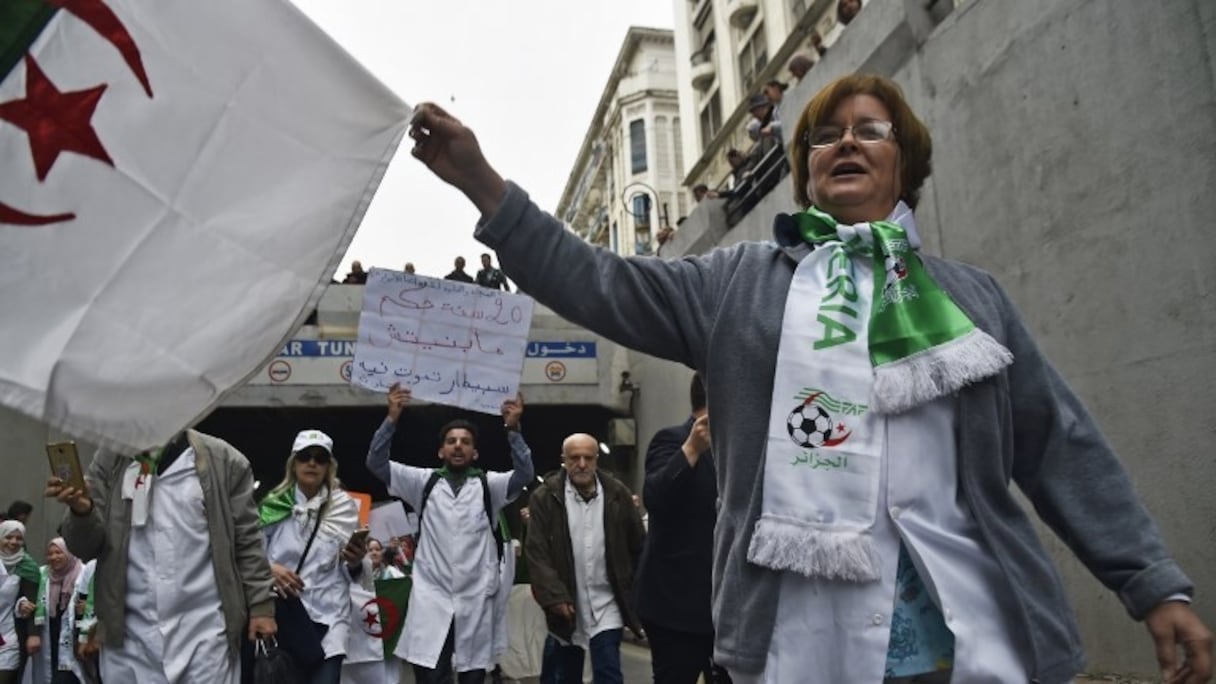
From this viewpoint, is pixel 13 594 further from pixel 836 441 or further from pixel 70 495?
pixel 836 441

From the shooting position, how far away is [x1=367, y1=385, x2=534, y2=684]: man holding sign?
6.46 meters

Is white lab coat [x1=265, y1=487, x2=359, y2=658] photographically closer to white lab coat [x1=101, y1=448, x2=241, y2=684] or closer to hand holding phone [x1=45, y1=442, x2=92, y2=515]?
white lab coat [x1=101, y1=448, x2=241, y2=684]

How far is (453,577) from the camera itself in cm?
660

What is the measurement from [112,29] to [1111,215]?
567cm

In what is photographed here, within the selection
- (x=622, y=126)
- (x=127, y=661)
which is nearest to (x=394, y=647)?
(x=127, y=661)

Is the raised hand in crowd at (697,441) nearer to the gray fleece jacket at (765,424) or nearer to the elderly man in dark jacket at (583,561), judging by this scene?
the elderly man in dark jacket at (583,561)

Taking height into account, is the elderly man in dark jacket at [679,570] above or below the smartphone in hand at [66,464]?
below

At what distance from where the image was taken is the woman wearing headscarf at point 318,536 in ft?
18.9

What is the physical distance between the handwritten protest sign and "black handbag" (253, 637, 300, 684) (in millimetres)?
1623

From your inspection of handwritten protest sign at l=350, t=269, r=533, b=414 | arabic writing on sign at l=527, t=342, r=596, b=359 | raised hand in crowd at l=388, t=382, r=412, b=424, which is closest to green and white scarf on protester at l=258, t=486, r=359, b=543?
raised hand in crowd at l=388, t=382, r=412, b=424

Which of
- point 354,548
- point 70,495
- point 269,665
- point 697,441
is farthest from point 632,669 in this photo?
point 70,495

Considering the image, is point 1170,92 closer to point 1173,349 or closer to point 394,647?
point 1173,349

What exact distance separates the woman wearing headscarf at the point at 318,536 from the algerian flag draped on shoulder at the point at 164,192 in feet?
13.4

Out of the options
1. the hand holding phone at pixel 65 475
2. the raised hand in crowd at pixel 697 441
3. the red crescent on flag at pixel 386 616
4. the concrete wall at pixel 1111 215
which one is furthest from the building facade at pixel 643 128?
the hand holding phone at pixel 65 475
